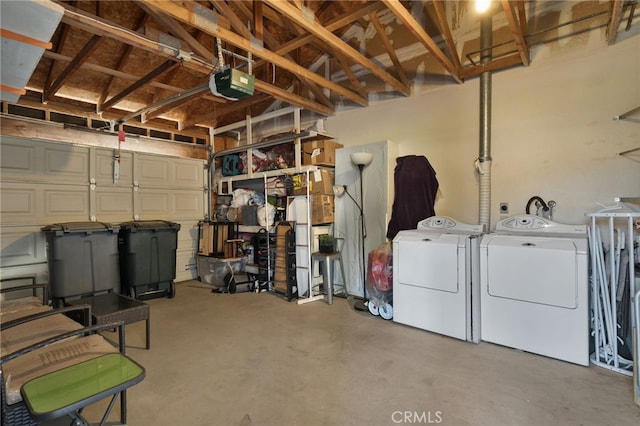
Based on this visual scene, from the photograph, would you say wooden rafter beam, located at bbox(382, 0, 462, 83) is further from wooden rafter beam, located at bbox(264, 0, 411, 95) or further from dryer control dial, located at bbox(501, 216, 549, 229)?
dryer control dial, located at bbox(501, 216, 549, 229)

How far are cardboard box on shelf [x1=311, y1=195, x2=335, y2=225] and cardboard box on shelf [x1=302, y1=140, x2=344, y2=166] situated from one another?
0.57m

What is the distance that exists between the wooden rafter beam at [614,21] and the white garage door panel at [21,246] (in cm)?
662

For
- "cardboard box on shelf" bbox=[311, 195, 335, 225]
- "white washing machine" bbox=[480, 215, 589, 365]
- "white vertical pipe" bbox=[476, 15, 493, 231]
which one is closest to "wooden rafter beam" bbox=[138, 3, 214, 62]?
"cardboard box on shelf" bbox=[311, 195, 335, 225]

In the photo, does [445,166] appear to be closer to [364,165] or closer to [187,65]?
[364,165]

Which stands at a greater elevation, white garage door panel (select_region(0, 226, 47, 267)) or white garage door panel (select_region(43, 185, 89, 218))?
white garage door panel (select_region(43, 185, 89, 218))

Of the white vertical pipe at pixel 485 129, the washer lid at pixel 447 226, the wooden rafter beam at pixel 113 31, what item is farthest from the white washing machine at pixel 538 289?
the wooden rafter beam at pixel 113 31

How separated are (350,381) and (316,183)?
2.82 metres

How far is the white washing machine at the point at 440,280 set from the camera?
3029 mm

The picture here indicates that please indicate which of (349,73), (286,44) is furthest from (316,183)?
(286,44)

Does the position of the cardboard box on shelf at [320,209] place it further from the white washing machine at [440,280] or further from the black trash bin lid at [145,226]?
the black trash bin lid at [145,226]

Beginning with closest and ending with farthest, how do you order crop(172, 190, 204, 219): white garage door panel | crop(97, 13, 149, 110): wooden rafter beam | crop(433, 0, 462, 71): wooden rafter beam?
crop(433, 0, 462, 71): wooden rafter beam, crop(97, 13, 149, 110): wooden rafter beam, crop(172, 190, 204, 219): white garage door panel

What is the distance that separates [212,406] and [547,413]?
2.15 m

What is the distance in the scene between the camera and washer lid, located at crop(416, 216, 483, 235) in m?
3.40

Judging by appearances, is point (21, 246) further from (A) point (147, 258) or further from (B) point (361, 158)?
(B) point (361, 158)
